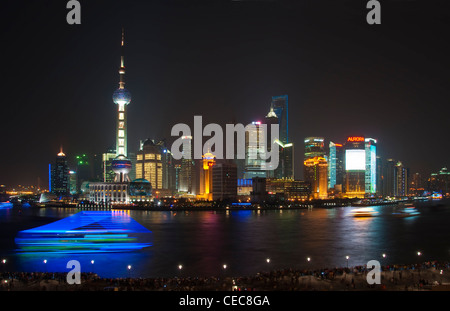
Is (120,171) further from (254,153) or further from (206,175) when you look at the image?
(254,153)

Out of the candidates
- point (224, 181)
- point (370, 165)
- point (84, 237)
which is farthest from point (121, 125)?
point (370, 165)

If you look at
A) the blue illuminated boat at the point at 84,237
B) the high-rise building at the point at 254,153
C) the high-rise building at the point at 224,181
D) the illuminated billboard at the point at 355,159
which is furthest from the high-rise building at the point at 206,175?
the blue illuminated boat at the point at 84,237

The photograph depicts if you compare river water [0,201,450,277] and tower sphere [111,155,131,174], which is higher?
tower sphere [111,155,131,174]

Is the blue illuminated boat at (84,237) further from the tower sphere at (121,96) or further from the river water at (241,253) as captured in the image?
the tower sphere at (121,96)

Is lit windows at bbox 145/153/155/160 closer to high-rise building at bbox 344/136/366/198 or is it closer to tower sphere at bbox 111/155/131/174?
tower sphere at bbox 111/155/131/174

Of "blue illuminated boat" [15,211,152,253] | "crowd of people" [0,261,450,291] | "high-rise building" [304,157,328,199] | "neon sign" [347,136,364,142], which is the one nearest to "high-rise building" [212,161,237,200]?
"high-rise building" [304,157,328,199]
